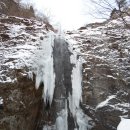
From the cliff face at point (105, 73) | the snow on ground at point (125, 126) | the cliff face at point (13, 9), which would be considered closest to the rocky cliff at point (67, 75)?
the cliff face at point (105, 73)

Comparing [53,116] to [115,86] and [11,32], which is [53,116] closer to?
[115,86]

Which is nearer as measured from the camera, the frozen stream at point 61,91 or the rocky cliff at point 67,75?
the rocky cliff at point 67,75

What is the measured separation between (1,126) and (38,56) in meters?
2.20

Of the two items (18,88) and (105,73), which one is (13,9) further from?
(18,88)

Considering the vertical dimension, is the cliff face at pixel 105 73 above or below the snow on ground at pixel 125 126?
above

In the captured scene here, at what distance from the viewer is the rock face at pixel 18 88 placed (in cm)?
546

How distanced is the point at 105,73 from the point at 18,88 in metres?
2.43

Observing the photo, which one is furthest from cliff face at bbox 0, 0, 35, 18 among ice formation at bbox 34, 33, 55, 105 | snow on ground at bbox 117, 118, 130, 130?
snow on ground at bbox 117, 118, 130, 130

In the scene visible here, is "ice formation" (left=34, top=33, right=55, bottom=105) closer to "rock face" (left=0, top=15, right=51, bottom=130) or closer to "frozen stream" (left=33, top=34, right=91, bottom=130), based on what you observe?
"frozen stream" (left=33, top=34, right=91, bottom=130)

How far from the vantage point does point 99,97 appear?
6.52 metres

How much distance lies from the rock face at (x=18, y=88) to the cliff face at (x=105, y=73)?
4.22 feet

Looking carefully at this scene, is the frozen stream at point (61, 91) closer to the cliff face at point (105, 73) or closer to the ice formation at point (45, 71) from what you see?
the ice formation at point (45, 71)

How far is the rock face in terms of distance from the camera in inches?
215

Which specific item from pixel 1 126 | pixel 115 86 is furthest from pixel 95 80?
pixel 1 126
